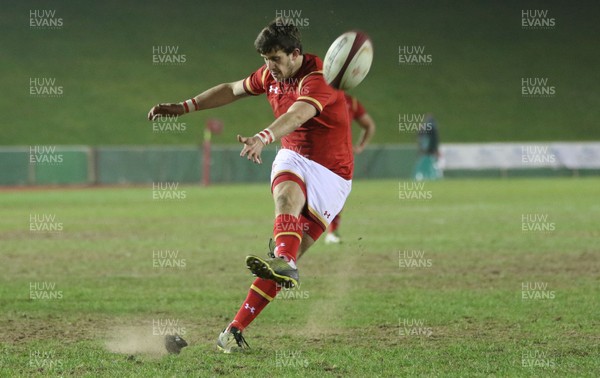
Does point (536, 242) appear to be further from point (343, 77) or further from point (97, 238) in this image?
point (343, 77)

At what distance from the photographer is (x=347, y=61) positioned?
7.63 meters

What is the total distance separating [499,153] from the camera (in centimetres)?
4028

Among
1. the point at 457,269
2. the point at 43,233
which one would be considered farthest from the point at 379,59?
the point at 457,269

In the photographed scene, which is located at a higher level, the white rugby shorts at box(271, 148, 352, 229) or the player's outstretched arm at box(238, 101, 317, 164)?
the player's outstretched arm at box(238, 101, 317, 164)

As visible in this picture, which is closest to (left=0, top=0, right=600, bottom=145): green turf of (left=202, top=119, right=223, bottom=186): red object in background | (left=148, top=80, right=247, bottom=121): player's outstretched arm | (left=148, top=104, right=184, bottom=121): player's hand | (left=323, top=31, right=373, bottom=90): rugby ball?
(left=202, top=119, right=223, bottom=186): red object in background

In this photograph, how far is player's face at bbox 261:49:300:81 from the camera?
281 inches

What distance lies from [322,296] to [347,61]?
3.40 meters

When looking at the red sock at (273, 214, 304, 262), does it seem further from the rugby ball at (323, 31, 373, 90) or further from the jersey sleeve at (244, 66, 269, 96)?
the jersey sleeve at (244, 66, 269, 96)

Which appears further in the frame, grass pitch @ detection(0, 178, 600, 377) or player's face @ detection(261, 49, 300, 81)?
player's face @ detection(261, 49, 300, 81)

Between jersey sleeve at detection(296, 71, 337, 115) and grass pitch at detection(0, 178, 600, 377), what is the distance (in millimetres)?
1780

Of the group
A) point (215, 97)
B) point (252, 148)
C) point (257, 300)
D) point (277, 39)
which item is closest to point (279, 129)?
point (252, 148)

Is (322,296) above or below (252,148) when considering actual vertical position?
below

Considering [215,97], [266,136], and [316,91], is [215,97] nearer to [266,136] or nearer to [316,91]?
[316,91]

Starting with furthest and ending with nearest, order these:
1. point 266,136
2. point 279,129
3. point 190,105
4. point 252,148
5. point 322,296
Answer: point 322,296
point 190,105
point 279,129
point 266,136
point 252,148
